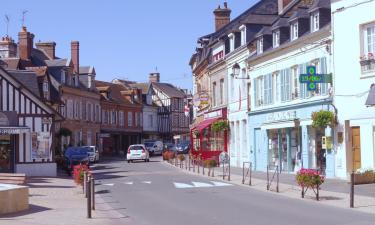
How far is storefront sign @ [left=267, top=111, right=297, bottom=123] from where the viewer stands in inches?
1130

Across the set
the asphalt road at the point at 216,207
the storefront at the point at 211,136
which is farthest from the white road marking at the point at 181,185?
the storefront at the point at 211,136

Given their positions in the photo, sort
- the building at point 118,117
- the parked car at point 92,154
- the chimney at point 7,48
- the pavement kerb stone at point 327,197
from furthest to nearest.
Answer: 1. the building at point 118,117
2. the chimney at point 7,48
3. the parked car at point 92,154
4. the pavement kerb stone at point 327,197

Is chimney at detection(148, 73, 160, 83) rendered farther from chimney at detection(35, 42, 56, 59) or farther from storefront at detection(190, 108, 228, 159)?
storefront at detection(190, 108, 228, 159)

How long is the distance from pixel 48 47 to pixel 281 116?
3330cm

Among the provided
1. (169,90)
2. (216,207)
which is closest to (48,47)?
(169,90)

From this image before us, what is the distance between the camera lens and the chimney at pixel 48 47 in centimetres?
5762

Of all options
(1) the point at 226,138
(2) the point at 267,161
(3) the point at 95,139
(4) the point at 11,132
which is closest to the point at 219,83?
(1) the point at 226,138

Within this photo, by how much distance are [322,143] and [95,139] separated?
41.4 meters

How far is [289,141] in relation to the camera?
99.0 feet

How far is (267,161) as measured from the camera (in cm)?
3275

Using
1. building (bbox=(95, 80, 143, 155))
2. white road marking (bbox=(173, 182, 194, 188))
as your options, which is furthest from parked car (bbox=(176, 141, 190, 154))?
white road marking (bbox=(173, 182, 194, 188))

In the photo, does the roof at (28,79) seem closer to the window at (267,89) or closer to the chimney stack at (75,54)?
the window at (267,89)

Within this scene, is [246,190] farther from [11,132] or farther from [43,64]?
[43,64]

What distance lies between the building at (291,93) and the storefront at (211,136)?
5946 millimetres
